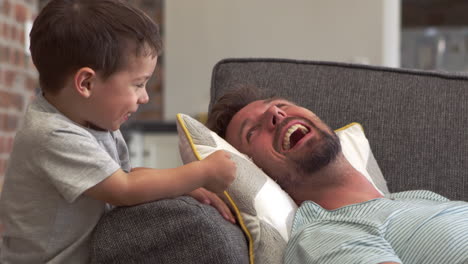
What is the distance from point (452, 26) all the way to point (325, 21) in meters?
1.79

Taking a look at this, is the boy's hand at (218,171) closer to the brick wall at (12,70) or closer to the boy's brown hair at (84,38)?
the boy's brown hair at (84,38)

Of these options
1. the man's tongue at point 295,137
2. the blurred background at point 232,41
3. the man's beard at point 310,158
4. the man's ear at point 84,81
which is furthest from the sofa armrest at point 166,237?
the blurred background at point 232,41

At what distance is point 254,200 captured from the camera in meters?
1.47

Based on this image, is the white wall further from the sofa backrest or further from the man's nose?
the man's nose

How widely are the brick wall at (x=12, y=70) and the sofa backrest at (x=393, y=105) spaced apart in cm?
147

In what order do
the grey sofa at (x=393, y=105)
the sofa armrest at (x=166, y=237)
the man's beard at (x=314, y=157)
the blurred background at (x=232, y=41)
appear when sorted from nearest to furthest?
the sofa armrest at (x=166, y=237) → the man's beard at (x=314, y=157) → the grey sofa at (x=393, y=105) → the blurred background at (x=232, y=41)

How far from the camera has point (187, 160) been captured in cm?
158

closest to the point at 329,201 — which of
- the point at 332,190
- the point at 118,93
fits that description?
the point at 332,190

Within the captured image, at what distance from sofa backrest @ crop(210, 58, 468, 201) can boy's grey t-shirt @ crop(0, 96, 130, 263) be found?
0.71m

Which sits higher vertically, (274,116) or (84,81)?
(84,81)

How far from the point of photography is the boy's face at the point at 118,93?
4.38 feet

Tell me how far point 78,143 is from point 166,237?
0.82 feet

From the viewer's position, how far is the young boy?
4.18ft

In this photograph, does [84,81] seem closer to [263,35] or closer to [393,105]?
[393,105]
